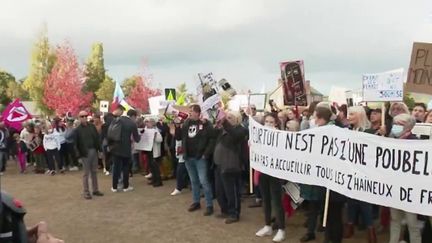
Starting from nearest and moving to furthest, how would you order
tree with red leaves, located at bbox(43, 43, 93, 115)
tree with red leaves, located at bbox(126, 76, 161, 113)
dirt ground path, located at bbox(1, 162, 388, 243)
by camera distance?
dirt ground path, located at bbox(1, 162, 388, 243) < tree with red leaves, located at bbox(43, 43, 93, 115) < tree with red leaves, located at bbox(126, 76, 161, 113)

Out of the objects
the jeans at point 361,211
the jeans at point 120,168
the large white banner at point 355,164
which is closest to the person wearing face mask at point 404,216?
the large white banner at point 355,164

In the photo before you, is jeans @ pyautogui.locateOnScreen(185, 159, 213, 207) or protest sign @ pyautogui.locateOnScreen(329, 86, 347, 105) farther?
protest sign @ pyautogui.locateOnScreen(329, 86, 347, 105)

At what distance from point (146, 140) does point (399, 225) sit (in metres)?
7.75

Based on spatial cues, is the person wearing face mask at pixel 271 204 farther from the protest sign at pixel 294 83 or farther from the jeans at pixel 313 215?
the protest sign at pixel 294 83

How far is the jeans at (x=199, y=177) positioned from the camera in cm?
955

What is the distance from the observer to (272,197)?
782 centimetres

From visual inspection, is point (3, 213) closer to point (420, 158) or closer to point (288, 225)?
point (420, 158)

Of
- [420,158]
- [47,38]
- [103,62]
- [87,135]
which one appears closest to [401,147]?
[420,158]

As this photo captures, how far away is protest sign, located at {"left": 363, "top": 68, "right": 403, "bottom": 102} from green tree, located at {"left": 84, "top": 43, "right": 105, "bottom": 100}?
197 feet

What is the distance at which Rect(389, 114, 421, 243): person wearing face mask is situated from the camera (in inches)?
249

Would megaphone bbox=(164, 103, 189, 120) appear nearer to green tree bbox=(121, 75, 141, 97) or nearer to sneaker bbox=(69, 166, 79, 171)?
sneaker bbox=(69, 166, 79, 171)

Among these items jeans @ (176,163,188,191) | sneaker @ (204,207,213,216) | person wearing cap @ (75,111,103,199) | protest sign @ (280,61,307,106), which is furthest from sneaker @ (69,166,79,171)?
protest sign @ (280,61,307,106)

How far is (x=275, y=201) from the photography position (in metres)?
7.75

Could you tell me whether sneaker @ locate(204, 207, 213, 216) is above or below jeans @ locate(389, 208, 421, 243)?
below
